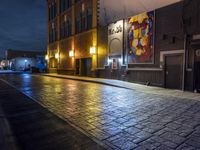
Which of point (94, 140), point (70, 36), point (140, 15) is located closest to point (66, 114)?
point (94, 140)

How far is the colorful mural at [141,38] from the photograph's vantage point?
1221 cm

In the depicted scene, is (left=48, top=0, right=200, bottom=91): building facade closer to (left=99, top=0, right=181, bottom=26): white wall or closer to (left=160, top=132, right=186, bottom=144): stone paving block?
(left=99, top=0, right=181, bottom=26): white wall

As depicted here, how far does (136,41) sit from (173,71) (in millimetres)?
3782

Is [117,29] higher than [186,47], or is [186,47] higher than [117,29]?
[117,29]

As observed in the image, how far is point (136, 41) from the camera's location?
13312 millimetres

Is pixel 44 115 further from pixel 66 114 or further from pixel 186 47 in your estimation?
pixel 186 47

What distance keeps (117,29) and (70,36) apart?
9336 mm

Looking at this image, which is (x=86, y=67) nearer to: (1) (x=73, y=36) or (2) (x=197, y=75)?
(1) (x=73, y=36)

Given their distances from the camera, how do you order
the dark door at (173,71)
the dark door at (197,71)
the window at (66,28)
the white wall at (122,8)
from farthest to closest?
the window at (66,28) → the white wall at (122,8) → the dark door at (173,71) → the dark door at (197,71)

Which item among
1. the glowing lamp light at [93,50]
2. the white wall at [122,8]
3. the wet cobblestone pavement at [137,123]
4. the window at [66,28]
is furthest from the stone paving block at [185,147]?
the window at [66,28]

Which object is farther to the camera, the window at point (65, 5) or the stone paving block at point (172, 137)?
the window at point (65, 5)

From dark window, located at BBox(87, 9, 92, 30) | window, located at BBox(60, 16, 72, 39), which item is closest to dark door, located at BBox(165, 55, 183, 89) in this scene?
dark window, located at BBox(87, 9, 92, 30)

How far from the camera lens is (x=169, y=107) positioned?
20.9 feet

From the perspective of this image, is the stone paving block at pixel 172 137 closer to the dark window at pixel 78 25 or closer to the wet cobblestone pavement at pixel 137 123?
the wet cobblestone pavement at pixel 137 123
